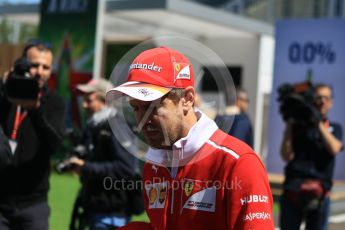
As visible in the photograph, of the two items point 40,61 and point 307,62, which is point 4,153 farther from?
point 307,62

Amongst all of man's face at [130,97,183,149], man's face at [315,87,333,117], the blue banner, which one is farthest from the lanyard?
the blue banner

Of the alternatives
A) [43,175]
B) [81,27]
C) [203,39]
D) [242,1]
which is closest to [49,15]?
[81,27]

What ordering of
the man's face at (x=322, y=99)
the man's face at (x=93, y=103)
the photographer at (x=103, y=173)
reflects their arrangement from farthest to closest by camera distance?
1. the man's face at (x=322, y=99)
2. the man's face at (x=93, y=103)
3. the photographer at (x=103, y=173)

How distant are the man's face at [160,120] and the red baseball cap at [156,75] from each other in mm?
45

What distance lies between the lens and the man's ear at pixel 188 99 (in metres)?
2.13

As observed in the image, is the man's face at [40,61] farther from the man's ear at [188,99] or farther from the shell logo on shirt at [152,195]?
the man's ear at [188,99]

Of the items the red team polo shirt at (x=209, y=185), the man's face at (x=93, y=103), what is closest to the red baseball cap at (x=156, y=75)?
the red team polo shirt at (x=209, y=185)

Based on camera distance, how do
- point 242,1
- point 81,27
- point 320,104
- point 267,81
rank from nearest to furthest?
point 320,104, point 81,27, point 267,81, point 242,1

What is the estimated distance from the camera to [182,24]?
2053 centimetres

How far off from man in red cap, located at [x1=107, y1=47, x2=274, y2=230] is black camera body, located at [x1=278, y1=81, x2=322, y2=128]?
3829 millimetres

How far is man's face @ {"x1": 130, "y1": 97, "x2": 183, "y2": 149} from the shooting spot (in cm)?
209

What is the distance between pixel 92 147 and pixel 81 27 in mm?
11997

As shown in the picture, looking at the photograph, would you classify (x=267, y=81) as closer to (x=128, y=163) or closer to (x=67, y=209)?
(x=67, y=209)

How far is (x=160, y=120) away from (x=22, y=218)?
2.09m
